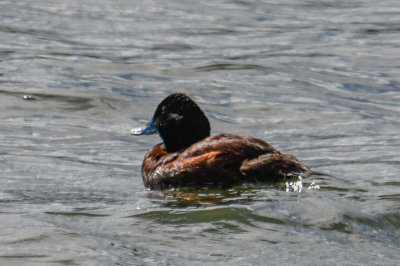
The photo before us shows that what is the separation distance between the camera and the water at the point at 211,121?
724cm

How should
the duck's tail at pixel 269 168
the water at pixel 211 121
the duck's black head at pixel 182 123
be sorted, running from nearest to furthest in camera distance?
the water at pixel 211 121 < the duck's tail at pixel 269 168 < the duck's black head at pixel 182 123

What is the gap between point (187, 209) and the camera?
809cm

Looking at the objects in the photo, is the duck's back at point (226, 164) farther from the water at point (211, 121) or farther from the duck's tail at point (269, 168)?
the water at point (211, 121)

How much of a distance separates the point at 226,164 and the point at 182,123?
1.13m

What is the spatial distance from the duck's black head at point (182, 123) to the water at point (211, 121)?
512 millimetres

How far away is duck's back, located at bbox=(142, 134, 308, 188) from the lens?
332 inches

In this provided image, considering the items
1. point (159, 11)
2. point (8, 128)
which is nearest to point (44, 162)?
point (8, 128)

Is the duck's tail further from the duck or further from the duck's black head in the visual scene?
the duck's black head

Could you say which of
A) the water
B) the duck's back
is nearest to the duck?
the duck's back

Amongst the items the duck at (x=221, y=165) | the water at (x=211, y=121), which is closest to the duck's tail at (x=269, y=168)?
the duck at (x=221, y=165)

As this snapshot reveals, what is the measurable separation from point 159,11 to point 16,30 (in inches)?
130

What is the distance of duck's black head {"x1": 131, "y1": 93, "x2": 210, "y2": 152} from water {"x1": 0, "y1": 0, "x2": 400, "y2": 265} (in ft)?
→ 1.68

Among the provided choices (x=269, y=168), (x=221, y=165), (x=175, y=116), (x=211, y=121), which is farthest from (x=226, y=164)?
(x=211, y=121)

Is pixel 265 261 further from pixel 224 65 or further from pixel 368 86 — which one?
pixel 224 65
